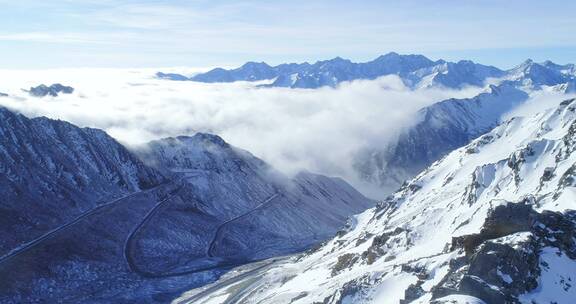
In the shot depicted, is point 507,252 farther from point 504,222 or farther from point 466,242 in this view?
point 466,242

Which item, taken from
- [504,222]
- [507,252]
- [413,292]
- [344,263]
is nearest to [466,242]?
[504,222]

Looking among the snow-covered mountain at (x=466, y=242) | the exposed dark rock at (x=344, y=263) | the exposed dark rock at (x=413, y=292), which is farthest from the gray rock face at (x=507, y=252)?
the exposed dark rock at (x=344, y=263)

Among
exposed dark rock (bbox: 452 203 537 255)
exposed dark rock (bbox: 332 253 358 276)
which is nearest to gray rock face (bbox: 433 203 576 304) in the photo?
exposed dark rock (bbox: 452 203 537 255)

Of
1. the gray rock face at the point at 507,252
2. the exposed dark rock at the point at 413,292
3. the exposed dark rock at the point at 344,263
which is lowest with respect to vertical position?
the exposed dark rock at the point at 344,263

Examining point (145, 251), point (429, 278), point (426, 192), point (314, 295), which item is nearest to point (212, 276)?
point (145, 251)

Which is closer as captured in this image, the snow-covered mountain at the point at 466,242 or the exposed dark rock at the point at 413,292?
the snow-covered mountain at the point at 466,242

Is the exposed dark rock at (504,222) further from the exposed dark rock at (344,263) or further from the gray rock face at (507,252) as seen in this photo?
the exposed dark rock at (344,263)

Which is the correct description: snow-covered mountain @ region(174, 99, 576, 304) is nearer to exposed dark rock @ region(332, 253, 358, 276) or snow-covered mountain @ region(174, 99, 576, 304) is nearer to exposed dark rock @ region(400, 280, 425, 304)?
exposed dark rock @ region(400, 280, 425, 304)

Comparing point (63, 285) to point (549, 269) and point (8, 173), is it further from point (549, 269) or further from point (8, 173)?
point (549, 269)

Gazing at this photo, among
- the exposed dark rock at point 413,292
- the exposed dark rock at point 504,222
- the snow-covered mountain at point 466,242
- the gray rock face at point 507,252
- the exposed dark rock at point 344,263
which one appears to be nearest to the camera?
the gray rock face at point 507,252
